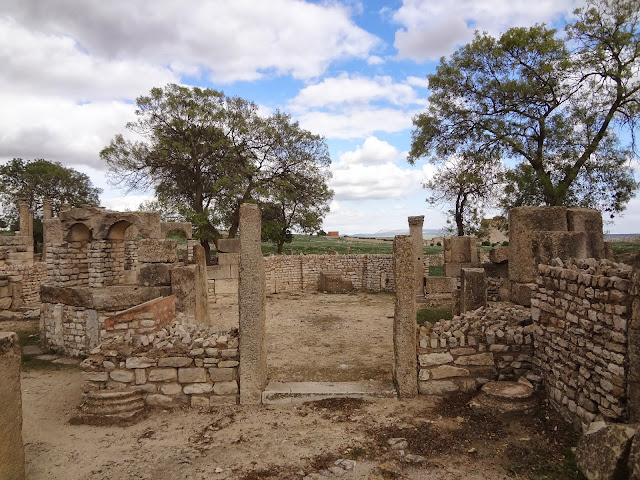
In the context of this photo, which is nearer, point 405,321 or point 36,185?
point 405,321

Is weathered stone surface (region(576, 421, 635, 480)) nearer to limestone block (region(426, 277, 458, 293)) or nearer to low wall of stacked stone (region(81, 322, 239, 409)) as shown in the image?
low wall of stacked stone (region(81, 322, 239, 409))

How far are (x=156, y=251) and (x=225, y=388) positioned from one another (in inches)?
204

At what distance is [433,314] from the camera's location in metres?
13.8

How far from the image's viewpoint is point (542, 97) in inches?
642

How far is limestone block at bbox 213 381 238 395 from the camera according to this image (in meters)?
6.45

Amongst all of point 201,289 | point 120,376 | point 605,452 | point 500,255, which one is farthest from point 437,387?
point 500,255

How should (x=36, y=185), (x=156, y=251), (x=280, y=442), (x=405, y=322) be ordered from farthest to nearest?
1. (x=36, y=185)
2. (x=156, y=251)
3. (x=405, y=322)
4. (x=280, y=442)

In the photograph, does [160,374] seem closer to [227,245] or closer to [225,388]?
[225,388]

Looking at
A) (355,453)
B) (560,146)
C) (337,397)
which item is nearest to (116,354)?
(337,397)

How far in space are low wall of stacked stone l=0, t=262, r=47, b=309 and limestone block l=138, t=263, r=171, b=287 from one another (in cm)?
756

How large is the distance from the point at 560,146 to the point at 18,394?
17.8 metres

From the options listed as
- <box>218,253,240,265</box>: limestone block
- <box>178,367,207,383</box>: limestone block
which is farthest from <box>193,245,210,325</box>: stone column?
<box>218,253,240,265</box>: limestone block

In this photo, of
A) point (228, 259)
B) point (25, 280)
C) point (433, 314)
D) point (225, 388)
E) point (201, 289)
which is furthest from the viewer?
point (228, 259)

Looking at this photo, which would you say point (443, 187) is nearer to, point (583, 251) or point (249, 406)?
point (583, 251)
